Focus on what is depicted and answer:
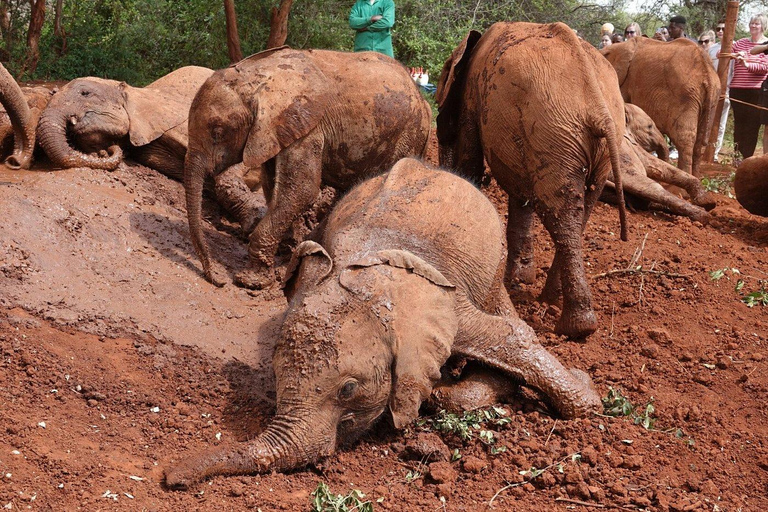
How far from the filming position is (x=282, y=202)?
644 cm

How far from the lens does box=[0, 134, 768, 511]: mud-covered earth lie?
3875 mm

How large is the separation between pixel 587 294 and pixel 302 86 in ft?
8.29

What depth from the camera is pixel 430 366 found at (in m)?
4.09

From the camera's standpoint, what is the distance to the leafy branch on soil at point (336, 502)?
3.65 m

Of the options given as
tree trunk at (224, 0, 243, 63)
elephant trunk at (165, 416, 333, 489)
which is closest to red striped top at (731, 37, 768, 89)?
tree trunk at (224, 0, 243, 63)

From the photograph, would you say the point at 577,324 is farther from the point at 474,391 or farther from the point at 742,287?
the point at 742,287

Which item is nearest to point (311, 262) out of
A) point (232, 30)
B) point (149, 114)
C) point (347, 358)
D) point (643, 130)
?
point (347, 358)

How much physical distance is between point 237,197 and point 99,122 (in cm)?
137

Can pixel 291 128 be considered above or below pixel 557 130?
below

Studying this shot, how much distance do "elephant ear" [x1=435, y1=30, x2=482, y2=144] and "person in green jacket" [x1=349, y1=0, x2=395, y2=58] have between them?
1917mm

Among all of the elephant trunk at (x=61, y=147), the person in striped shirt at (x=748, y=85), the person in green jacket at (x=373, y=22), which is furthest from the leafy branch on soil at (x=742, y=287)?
the person in striped shirt at (x=748, y=85)

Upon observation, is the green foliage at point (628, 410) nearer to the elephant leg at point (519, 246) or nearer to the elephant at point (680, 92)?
the elephant leg at point (519, 246)

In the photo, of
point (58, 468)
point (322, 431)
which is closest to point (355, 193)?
point (322, 431)

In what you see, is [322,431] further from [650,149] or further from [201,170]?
[650,149]
